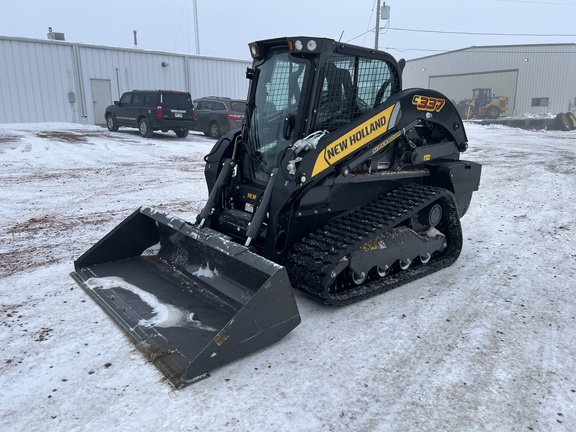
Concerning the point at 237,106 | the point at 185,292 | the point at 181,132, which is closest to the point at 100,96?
the point at 181,132

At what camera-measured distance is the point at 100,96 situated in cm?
2492

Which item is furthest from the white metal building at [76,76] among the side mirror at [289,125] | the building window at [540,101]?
the building window at [540,101]

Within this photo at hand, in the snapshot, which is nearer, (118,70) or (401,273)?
(401,273)

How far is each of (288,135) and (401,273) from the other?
69.4 inches

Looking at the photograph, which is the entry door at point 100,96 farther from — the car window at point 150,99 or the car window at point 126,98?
the car window at point 150,99

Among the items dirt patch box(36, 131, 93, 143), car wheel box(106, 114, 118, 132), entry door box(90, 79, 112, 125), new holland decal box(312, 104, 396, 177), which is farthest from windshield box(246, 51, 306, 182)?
entry door box(90, 79, 112, 125)

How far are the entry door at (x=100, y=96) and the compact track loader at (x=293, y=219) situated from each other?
73.5 feet

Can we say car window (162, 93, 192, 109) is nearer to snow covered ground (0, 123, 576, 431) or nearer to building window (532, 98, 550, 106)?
snow covered ground (0, 123, 576, 431)

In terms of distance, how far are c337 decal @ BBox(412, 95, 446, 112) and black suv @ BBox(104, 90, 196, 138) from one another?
45.0 feet

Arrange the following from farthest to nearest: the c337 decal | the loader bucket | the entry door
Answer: the entry door < the c337 decal < the loader bucket

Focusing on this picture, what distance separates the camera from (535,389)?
3.02 metres

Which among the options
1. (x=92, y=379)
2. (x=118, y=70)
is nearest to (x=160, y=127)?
(x=118, y=70)

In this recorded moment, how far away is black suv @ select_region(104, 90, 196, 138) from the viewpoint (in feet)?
56.8

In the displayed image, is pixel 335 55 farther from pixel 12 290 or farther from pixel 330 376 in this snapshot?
pixel 12 290
